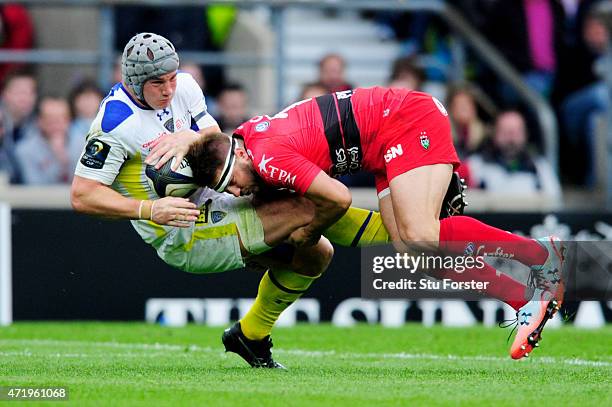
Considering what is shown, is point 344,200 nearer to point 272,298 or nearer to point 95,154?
point 272,298

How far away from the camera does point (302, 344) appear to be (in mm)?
10742

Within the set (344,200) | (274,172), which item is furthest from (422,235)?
(274,172)

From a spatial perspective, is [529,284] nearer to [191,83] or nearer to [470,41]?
[191,83]

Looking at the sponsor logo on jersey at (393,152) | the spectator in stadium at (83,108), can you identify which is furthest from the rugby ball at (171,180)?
the spectator in stadium at (83,108)

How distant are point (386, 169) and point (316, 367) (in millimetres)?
1404

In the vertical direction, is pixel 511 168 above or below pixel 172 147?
below

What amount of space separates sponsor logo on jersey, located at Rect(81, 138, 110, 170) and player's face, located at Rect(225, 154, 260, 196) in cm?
82

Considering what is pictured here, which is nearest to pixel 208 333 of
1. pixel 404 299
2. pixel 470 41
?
pixel 404 299

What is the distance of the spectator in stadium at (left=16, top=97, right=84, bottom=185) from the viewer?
1348 centimetres

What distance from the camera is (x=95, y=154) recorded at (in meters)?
8.27

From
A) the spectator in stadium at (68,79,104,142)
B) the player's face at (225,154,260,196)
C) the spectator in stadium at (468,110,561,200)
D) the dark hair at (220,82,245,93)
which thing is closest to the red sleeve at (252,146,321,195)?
the player's face at (225,154,260,196)

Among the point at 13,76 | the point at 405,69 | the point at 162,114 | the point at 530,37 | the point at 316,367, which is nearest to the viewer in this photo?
the point at 162,114

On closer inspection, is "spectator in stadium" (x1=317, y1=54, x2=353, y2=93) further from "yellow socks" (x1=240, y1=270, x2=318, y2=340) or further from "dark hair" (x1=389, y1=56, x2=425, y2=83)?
"yellow socks" (x1=240, y1=270, x2=318, y2=340)

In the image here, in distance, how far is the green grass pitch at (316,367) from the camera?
6.94 metres
